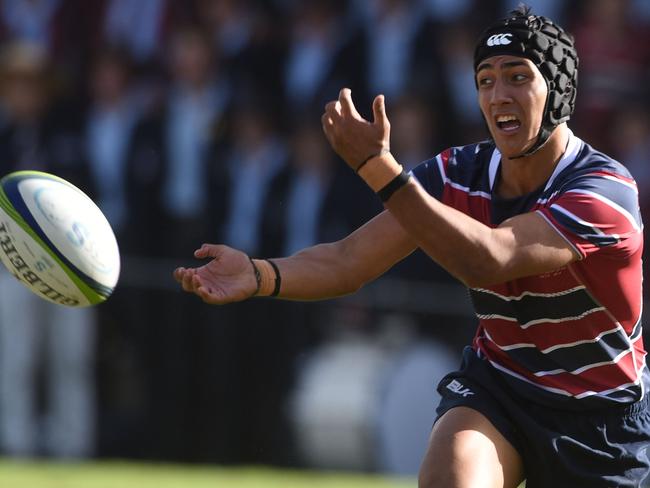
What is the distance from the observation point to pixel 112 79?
12.1 meters

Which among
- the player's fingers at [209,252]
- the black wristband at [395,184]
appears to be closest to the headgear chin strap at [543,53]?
the black wristband at [395,184]

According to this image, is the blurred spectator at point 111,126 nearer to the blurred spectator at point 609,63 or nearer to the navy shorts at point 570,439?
the blurred spectator at point 609,63

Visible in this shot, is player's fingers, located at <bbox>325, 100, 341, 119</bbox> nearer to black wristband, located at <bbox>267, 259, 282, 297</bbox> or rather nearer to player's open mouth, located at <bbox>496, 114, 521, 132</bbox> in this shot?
player's open mouth, located at <bbox>496, 114, 521, 132</bbox>

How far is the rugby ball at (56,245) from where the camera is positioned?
5.54 metres

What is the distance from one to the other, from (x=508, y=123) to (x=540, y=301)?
67 centimetres

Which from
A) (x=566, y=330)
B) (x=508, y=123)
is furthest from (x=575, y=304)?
(x=508, y=123)

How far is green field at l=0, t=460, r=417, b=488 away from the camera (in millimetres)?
9477

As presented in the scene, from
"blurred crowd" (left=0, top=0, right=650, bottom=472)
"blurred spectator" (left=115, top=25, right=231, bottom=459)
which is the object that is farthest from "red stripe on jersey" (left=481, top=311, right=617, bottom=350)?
"blurred spectator" (left=115, top=25, right=231, bottom=459)

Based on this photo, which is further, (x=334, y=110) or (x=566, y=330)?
(x=566, y=330)

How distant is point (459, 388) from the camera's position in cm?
556

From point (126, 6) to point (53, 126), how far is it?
2.03 meters

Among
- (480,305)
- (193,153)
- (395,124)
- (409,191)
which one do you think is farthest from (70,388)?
(409,191)

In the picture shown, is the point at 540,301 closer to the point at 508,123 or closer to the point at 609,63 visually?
the point at 508,123

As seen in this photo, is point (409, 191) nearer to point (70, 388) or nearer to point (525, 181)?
point (525, 181)
